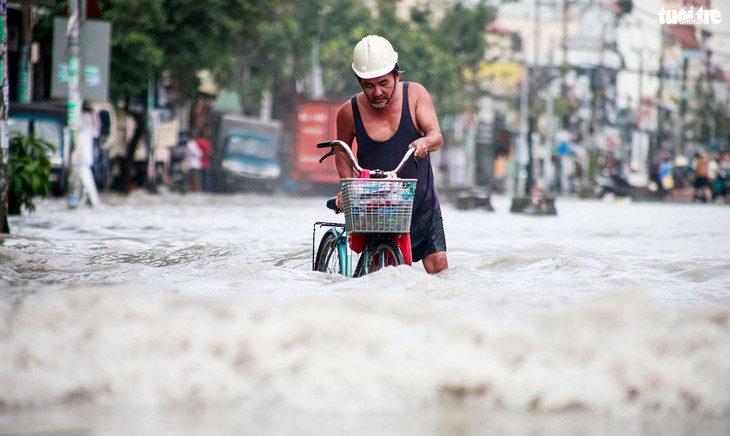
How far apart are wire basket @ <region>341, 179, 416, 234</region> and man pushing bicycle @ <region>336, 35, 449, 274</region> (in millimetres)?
296

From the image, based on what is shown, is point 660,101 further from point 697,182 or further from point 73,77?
point 73,77

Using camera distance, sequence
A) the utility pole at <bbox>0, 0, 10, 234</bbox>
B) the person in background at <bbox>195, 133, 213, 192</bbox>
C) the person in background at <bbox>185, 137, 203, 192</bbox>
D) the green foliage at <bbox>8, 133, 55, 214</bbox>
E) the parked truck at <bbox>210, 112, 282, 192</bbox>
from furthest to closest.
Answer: the parked truck at <bbox>210, 112, 282, 192</bbox>, the person in background at <bbox>195, 133, 213, 192</bbox>, the person in background at <bbox>185, 137, 203, 192</bbox>, the green foliage at <bbox>8, 133, 55, 214</bbox>, the utility pole at <bbox>0, 0, 10, 234</bbox>

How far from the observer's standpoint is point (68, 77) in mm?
22141

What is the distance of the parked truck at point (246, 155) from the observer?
1619 inches

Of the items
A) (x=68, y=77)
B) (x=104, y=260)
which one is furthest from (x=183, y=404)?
(x=68, y=77)

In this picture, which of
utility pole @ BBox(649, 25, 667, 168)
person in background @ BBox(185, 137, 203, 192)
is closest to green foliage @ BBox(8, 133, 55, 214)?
person in background @ BBox(185, 137, 203, 192)

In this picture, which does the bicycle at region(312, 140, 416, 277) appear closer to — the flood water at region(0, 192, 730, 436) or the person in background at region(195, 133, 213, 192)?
the flood water at region(0, 192, 730, 436)

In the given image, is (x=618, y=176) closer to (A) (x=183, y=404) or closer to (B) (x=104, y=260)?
(B) (x=104, y=260)

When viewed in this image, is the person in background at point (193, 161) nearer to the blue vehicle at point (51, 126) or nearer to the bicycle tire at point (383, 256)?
the blue vehicle at point (51, 126)

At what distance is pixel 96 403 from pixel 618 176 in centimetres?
4427

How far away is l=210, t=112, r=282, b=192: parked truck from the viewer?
41.1 m

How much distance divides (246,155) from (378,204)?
115 ft

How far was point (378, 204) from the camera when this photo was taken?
6.52m

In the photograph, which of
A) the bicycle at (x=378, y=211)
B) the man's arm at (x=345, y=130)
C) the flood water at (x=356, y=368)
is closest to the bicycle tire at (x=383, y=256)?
the bicycle at (x=378, y=211)
